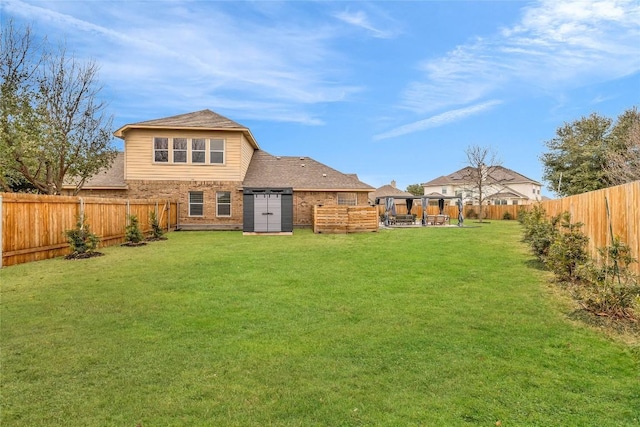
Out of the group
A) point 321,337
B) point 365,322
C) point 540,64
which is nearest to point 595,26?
point 540,64

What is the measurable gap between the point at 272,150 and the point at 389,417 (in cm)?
2644

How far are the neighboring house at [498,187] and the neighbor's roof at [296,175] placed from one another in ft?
83.2

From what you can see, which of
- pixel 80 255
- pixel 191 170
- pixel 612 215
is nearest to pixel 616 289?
pixel 612 215

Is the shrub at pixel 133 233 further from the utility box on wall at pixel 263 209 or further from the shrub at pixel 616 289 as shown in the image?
the shrub at pixel 616 289

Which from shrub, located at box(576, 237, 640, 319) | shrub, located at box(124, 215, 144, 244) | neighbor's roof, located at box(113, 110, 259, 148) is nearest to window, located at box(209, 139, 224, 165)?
neighbor's roof, located at box(113, 110, 259, 148)

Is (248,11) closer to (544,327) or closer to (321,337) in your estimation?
(321,337)

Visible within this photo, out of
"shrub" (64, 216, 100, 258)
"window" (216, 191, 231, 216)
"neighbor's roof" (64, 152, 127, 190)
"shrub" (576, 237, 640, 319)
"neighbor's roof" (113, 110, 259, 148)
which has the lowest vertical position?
"shrub" (576, 237, 640, 319)

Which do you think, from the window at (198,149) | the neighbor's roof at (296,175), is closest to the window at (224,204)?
the neighbor's roof at (296,175)

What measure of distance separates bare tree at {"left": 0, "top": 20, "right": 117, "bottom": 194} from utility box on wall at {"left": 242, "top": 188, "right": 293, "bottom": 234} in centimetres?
923

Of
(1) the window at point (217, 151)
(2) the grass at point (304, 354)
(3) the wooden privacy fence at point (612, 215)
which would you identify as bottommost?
(2) the grass at point (304, 354)

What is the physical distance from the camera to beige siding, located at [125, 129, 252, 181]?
21062 millimetres

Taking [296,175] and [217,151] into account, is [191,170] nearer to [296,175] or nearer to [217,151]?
[217,151]

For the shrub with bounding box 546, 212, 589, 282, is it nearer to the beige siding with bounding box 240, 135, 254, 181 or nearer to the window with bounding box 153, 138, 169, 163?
the beige siding with bounding box 240, 135, 254, 181

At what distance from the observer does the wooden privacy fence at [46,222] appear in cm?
946
